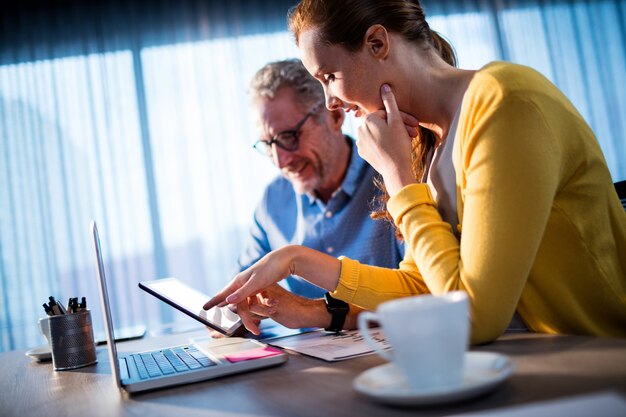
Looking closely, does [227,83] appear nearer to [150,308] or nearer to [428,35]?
[150,308]

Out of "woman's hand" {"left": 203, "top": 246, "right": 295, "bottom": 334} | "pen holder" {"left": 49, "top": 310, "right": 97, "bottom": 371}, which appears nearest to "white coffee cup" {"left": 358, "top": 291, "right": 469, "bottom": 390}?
"woman's hand" {"left": 203, "top": 246, "right": 295, "bottom": 334}

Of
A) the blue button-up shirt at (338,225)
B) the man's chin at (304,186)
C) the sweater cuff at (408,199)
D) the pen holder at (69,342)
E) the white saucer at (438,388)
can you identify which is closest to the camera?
the white saucer at (438,388)

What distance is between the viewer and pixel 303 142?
2.15 m

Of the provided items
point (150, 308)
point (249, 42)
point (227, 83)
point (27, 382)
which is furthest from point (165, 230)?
point (27, 382)

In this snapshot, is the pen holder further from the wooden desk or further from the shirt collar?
the shirt collar

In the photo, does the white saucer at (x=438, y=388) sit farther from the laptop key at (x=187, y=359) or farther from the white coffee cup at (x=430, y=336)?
the laptop key at (x=187, y=359)

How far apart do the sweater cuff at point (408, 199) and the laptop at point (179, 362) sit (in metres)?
0.29

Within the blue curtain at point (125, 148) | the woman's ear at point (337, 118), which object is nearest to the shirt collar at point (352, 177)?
the woman's ear at point (337, 118)

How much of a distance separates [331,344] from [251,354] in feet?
0.50

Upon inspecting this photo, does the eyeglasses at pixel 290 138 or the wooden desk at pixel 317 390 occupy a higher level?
the eyeglasses at pixel 290 138

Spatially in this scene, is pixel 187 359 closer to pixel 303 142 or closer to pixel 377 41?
pixel 377 41

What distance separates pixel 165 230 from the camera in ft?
12.8

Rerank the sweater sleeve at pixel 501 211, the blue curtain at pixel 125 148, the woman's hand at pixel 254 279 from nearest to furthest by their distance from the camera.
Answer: the sweater sleeve at pixel 501 211 → the woman's hand at pixel 254 279 → the blue curtain at pixel 125 148

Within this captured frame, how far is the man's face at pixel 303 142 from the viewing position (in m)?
2.12
